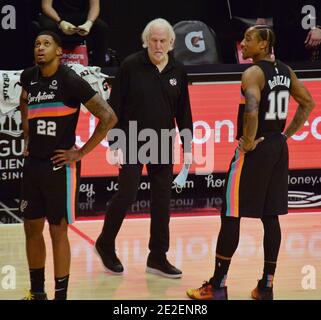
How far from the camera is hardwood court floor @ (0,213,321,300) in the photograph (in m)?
6.36

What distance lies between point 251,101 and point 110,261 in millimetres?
1935

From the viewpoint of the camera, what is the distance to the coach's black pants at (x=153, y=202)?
22.2 feet

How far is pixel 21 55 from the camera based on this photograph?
405 inches

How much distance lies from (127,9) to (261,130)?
18.4 ft

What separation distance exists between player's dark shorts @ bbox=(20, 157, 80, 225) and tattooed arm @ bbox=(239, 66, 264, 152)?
3.87ft

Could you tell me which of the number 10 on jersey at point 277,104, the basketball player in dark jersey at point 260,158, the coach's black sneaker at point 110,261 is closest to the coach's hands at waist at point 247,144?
the basketball player in dark jersey at point 260,158

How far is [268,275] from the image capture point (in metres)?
6.07

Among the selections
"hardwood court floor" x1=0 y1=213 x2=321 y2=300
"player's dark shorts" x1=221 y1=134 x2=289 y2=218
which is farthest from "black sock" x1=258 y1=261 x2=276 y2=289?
"player's dark shorts" x1=221 y1=134 x2=289 y2=218

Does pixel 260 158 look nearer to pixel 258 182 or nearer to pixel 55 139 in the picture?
pixel 258 182

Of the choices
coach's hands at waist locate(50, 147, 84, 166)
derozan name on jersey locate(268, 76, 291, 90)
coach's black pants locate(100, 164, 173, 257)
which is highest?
derozan name on jersey locate(268, 76, 291, 90)

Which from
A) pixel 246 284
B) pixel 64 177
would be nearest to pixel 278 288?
pixel 246 284

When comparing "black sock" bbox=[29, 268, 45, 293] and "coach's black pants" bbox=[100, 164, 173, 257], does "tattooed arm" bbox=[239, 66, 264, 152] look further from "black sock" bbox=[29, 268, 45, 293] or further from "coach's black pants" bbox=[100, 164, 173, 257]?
"black sock" bbox=[29, 268, 45, 293]

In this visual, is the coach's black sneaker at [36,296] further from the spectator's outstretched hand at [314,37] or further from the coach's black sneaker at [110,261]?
the spectator's outstretched hand at [314,37]

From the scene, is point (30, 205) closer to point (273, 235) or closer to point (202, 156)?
point (273, 235)
